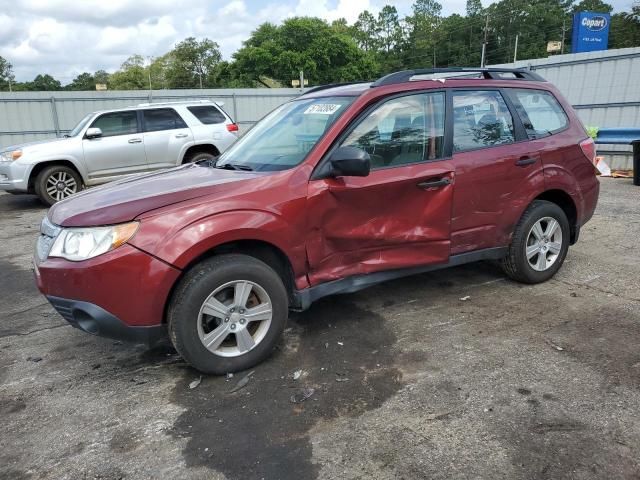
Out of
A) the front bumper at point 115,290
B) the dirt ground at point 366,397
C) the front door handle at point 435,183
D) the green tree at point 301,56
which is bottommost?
the dirt ground at point 366,397

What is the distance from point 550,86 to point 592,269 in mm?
1839

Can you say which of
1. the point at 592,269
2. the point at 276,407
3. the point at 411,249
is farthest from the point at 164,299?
the point at 592,269

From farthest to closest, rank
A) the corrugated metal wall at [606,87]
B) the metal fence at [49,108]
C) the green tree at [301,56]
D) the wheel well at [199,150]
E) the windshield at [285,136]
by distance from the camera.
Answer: the green tree at [301,56], the metal fence at [49,108], the corrugated metal wall at [606,87], the wheel well at [199,150], the windshield at [285,136]

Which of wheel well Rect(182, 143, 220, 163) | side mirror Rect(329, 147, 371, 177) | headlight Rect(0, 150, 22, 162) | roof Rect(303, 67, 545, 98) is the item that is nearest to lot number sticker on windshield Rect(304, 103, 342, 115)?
roof Rect(303, 67, 545, 98)

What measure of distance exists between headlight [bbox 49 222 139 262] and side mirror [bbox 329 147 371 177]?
50.2 inches

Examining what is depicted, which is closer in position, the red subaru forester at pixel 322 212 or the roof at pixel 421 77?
the red subaru forester at pixel 322 212

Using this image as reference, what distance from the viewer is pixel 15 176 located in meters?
8.98

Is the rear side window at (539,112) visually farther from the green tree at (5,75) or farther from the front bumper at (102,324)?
the green tree at (5,75)

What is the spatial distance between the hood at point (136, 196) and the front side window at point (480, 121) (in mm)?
1673

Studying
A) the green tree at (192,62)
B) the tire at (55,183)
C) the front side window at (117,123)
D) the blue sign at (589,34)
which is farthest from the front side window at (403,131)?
the green tree at (192,62)

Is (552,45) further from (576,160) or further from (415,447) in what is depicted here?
(415,447)

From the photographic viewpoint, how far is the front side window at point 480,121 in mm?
3930

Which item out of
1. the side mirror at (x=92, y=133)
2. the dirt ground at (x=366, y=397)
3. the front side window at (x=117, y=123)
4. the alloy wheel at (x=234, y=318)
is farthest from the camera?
the front side window at (x=117, y=123)

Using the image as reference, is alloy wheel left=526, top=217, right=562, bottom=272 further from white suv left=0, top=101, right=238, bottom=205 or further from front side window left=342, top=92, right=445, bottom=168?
white suv left=0, top=101, right=238, bottom=205
